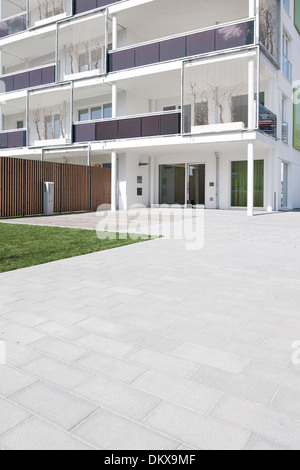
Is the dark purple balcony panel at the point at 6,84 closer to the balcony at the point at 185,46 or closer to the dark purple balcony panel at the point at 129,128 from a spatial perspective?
the balcony at the point at 185,46

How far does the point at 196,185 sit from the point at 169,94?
17.4 ft

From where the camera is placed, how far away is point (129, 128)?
19344 mm

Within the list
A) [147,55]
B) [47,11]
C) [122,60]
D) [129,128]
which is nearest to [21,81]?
[47,11]

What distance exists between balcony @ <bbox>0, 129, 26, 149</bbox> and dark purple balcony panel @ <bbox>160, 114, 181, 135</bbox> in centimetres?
954

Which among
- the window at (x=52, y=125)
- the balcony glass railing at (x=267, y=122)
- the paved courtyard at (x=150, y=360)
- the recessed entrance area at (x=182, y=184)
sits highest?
→ the window at (x=52, y=125)

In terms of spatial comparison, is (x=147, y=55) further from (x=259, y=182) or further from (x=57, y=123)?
(x=57, y=123)

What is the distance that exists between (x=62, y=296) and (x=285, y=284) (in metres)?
2.81

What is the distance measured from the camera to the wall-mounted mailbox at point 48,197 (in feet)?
56.6

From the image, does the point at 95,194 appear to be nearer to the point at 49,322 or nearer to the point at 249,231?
the point at 249,231

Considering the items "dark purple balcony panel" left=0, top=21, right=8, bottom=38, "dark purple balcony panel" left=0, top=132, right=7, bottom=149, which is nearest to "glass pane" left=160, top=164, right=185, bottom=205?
"dark purple balcony panel" left=0, top=132, right=7, bottom=149

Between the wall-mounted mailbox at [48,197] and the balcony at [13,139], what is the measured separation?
294 inches

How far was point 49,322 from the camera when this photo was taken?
3.64 m

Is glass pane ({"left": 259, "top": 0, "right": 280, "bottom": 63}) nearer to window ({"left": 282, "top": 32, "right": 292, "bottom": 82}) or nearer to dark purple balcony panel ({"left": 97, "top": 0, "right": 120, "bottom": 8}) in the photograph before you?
window ({"left": 282, "top": 32, "right": 292, "bottom": 82})

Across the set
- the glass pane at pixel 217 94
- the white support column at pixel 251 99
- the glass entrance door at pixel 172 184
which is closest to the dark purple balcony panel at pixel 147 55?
the glass pane at pixel 217 94
